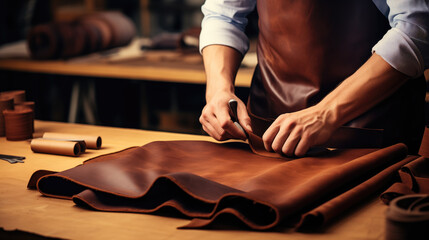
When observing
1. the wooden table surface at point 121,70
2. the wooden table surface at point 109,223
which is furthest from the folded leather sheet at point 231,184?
the wooden table surface at point 121,70

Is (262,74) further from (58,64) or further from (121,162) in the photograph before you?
(58,64)

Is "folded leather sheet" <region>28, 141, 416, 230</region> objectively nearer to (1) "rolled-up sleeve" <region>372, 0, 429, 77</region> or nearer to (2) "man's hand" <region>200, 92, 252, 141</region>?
(2) "man's hand" <region>200, 92, 252, 141</region>

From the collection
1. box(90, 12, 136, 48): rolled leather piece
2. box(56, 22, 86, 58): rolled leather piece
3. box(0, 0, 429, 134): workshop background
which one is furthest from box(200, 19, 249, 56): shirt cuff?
box(90, 12, 136, 48): rolled leather piece

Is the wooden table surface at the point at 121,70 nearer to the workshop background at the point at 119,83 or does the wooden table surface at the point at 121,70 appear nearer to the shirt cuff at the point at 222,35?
the workshop background at the point at 119,83

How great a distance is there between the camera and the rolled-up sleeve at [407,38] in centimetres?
161

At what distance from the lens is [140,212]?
1.26m

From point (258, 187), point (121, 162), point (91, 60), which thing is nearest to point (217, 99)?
point (121, 162)

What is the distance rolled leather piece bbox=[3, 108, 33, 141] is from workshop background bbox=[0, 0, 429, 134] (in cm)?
162

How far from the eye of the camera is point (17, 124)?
195cm

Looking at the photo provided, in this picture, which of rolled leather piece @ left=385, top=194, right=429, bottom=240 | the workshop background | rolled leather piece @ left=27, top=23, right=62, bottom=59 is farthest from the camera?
the workshop background

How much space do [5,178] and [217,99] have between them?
631mm

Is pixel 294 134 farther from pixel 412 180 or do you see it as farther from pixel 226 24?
pixel 226 24

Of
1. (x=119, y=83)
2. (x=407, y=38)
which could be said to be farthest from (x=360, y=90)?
(x=119, y=83)

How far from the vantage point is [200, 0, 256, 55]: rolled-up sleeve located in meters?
2.02
